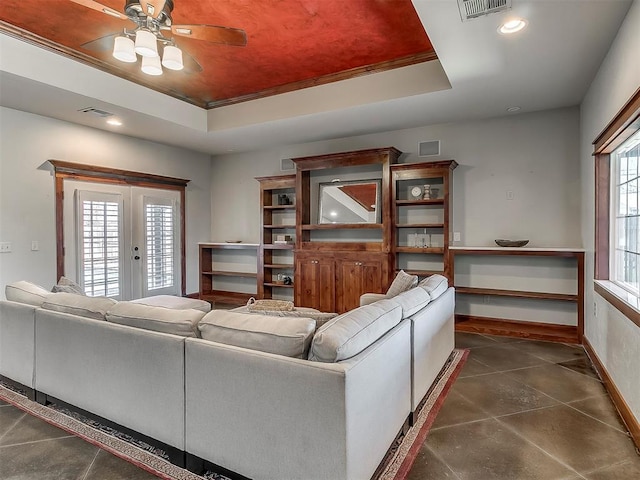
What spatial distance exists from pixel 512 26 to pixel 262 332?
2681mm

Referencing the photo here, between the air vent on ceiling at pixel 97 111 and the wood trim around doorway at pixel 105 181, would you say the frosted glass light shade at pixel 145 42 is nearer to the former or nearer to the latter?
the air vent on ceiling at pixel 97 111

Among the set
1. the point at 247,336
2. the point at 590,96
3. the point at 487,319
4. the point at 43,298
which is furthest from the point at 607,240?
the point at 43,298

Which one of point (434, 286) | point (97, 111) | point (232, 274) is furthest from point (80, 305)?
point (232, 274)

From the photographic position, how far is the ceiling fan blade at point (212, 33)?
2.64 m

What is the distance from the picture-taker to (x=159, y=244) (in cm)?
604

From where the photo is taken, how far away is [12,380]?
2.90 metres

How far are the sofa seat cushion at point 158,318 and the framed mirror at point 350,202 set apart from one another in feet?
11.9

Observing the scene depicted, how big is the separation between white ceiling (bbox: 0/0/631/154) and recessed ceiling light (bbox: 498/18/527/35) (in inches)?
2.0

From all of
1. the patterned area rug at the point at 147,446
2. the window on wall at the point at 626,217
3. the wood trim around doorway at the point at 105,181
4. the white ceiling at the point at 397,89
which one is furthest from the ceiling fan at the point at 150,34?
the window on wall at the point at 626,217

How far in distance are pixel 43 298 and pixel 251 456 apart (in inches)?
80.4

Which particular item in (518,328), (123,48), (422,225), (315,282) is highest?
(123,48)

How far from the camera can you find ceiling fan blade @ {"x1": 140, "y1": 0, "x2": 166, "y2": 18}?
7.93ft

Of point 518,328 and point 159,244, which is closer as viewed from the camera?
point 518,328

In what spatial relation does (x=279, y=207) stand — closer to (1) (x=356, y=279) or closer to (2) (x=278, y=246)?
(2) (x=278, y=246)
